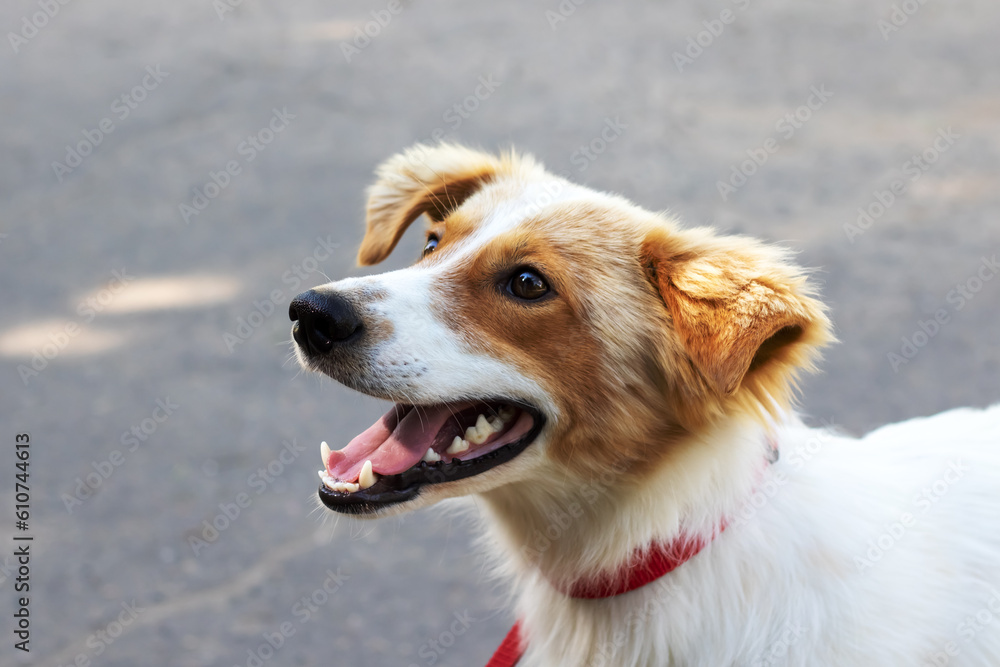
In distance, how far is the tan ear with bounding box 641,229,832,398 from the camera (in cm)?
204

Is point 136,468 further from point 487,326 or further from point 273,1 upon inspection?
point 273,1

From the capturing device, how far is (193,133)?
21.3 ft

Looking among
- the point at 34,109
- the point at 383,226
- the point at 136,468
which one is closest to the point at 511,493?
the point at 383,226

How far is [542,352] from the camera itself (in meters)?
2.32

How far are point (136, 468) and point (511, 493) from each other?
246cm
